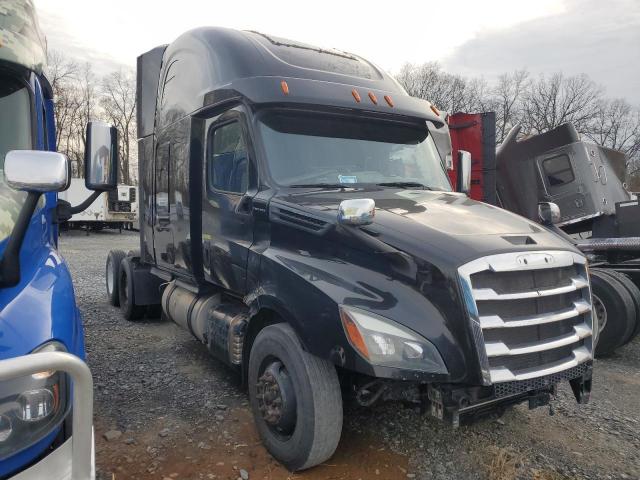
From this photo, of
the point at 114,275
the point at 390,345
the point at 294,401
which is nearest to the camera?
the point at 390,345

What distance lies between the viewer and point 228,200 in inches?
167

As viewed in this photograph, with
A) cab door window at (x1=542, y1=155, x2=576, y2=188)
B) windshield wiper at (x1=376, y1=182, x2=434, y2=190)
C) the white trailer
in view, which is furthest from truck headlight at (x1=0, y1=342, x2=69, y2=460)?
the white trailer

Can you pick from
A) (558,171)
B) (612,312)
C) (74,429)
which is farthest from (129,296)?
(558,171)

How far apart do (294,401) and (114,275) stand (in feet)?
18.3

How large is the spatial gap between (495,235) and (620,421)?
8.07 feet

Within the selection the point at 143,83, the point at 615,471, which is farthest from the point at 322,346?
the point at 143,83

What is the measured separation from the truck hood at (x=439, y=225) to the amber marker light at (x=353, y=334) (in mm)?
513

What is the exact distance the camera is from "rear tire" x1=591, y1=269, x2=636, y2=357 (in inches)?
222

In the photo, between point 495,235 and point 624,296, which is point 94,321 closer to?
point 495,235

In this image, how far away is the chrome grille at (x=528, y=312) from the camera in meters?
2.70

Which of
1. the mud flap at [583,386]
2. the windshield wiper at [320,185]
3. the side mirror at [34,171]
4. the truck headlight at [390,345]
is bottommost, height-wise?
the mud flap at [583,386]

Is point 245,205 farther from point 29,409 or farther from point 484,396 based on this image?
point 29,409

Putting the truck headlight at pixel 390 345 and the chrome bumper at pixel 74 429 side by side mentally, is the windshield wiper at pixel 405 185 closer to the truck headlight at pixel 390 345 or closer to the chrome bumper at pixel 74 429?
the truck headlight at pixel 390 345

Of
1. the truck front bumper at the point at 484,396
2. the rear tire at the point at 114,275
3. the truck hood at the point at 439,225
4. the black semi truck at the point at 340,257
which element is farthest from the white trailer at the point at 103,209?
the truck front bumper at the point at 484,396
